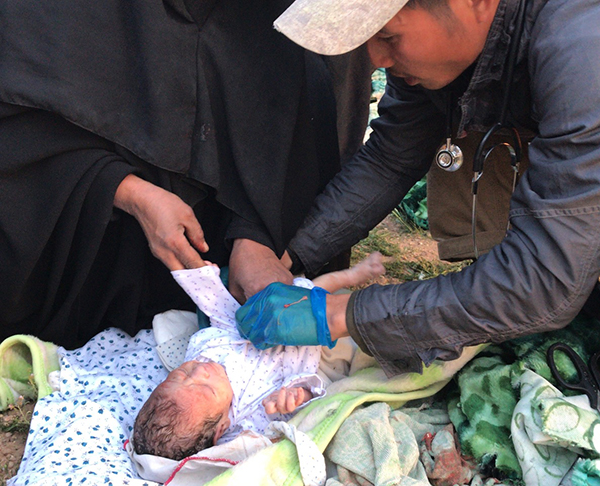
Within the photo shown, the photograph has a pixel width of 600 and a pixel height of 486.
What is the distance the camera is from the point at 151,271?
8.00 ft

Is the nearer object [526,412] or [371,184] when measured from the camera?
[526,412]

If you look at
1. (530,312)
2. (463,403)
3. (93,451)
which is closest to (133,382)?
(93,451)

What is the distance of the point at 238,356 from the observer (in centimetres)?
216

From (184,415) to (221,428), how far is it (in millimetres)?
162

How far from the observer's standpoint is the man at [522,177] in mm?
1582

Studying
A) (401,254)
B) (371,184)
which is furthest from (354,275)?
(401,254)

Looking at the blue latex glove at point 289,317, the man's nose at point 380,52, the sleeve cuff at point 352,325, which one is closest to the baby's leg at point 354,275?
the blue latex glove at point 289,317

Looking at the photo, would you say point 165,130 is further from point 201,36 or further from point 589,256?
point 589,256

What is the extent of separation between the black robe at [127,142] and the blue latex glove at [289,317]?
15.5 inches

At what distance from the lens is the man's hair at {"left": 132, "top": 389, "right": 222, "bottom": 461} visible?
1.89 m

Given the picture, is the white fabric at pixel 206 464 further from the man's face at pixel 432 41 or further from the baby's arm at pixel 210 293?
the man's face at pixel 432 41

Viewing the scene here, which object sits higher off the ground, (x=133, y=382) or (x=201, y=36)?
(x=201, y=36)

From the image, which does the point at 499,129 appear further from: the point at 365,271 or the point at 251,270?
the point at 251,270

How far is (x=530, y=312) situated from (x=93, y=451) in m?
1.24
